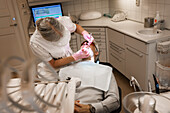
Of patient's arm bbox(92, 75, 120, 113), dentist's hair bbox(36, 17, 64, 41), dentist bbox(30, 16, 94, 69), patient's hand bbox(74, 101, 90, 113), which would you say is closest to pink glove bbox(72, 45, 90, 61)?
dentist bbox(30, 16, 94, 69)

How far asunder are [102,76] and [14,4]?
115 inches

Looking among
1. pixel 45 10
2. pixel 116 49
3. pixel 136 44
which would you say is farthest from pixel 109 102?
pixel 45 10

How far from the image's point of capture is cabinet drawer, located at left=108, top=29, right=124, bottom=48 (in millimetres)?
2709

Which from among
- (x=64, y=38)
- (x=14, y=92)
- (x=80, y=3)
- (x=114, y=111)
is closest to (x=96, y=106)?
(x=114, y=111)

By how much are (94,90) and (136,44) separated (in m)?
1.36

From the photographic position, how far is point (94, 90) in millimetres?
1229

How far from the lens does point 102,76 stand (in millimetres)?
1322

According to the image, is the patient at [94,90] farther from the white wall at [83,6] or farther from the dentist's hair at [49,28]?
the white wall at [83,6]

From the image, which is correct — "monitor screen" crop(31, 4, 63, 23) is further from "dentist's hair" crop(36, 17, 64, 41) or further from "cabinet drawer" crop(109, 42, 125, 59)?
"dentist's hair" crop(36, 17, 64, 41)

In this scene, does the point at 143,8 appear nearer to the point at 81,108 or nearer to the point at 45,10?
the point at 45,10

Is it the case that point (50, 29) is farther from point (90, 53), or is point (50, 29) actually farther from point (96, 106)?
point (96, 106)

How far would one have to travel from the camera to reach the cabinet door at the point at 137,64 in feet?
7.62

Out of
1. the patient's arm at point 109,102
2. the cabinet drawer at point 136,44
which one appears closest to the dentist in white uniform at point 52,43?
the patient's arm at point 109,102

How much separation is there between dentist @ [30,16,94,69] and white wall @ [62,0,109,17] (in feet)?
6.42
